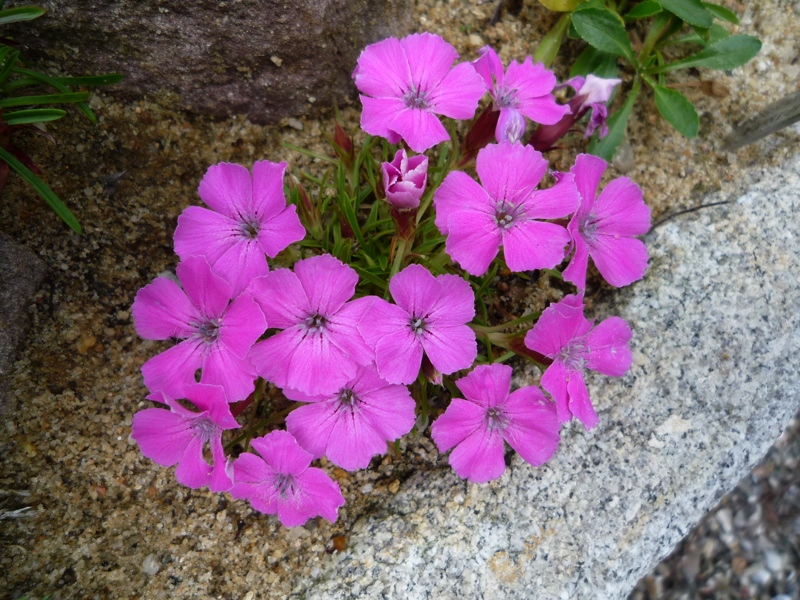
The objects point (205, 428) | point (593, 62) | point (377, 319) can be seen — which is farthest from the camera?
point (593, 62)

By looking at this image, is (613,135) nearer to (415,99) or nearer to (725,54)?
(725,54)

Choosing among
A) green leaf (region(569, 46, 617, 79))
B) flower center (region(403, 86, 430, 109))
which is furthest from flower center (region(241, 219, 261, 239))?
green leaf (region(569, 46, 617, 79))

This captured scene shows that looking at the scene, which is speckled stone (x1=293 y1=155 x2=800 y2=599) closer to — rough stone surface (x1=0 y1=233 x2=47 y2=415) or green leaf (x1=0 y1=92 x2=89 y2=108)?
rough stone surface (x1=0 y1=233 x2=47 y2=415)

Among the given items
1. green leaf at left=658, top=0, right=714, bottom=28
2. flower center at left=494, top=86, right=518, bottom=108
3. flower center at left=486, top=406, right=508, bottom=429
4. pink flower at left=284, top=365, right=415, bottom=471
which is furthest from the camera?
green leaf at left=658, top=0, right=714, bottom=28

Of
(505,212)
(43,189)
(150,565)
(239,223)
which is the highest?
(505,212)

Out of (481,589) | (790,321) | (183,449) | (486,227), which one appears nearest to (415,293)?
(486,227)

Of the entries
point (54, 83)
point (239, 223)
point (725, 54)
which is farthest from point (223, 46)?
point (725, 54)
